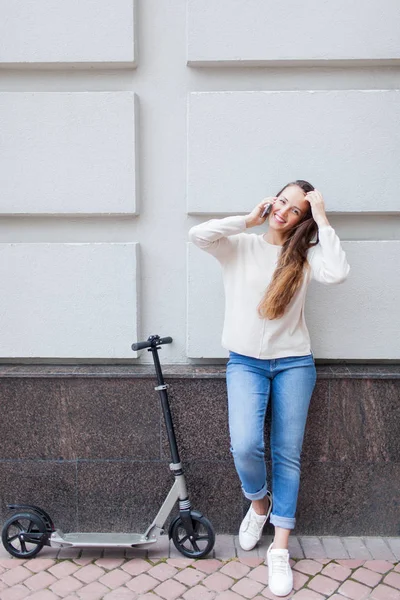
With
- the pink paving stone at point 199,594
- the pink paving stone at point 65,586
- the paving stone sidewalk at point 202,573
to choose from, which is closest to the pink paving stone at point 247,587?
the paving stone sidewalk at point 202,573

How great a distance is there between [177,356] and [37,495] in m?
1.18

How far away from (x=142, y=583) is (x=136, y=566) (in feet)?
0.51

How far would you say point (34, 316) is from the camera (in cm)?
336

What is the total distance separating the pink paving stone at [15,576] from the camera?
116 inches

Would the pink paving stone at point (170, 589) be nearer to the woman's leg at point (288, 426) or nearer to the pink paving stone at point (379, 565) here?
the woman's leg at point (288, 426)

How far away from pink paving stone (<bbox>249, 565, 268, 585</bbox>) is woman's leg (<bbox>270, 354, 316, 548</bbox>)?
156 mm

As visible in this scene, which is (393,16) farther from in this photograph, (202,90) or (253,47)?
(202,90)

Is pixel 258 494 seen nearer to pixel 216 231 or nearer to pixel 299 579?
pixel 299 579

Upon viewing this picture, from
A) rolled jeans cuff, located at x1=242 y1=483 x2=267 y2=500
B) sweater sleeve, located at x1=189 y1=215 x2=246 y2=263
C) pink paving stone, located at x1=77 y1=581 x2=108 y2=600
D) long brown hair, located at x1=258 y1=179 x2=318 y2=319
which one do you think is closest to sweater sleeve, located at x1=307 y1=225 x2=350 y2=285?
long brown hair, located at x1=258 y1=179 x2=318 y2=319

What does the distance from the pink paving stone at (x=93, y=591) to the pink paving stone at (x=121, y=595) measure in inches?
1.5

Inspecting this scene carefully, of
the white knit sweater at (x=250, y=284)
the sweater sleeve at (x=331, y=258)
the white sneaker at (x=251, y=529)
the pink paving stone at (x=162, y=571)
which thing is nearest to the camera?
the sweater sleeve at (x=331, y=258)

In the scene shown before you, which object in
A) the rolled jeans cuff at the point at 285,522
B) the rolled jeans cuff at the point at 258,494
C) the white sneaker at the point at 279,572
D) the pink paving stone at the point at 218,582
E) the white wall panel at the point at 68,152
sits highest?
the white wall panel at the point at 68,152

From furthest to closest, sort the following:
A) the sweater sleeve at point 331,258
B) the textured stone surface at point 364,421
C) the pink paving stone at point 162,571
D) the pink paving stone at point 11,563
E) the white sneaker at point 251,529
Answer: the textured stone surface at point 364,421, the white sneaker at point 251,529, the pink paving stone at point 11,563, the pink paving stone at point 162,571, the sweater sleeve at point 331,258

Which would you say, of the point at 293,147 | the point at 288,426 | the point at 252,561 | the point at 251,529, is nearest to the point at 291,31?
the point at 293,147
